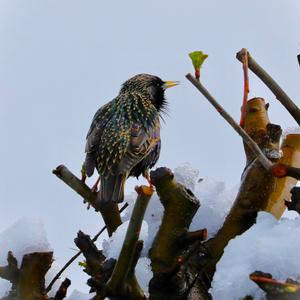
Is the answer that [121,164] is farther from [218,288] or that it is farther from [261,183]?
[218,288]

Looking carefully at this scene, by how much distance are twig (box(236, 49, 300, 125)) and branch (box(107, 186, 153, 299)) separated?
0.51 m

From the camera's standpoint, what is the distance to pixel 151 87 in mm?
5738

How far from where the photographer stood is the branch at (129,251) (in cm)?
211

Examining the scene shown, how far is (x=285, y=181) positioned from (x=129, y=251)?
33.6 inches

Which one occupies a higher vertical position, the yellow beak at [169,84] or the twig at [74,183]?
the yellow beak at [169,84]

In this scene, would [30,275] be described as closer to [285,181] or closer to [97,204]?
[97,204]

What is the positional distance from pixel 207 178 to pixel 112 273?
749 millimetres

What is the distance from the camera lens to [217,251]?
264 centimetres

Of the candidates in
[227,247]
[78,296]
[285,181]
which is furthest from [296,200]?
[78,296]

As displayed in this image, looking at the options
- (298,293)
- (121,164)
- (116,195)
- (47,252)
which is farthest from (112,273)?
(121,164)

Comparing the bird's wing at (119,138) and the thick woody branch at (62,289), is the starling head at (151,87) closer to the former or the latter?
the bird's wing at (119,138)

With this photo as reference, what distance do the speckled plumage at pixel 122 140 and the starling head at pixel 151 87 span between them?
17cm

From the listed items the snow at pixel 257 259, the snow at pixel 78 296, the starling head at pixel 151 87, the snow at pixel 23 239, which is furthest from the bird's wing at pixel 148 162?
the snow at pixel 257 259

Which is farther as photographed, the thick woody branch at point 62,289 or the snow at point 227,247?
the thick woody branch at point 62,289
